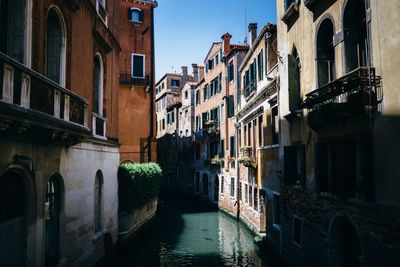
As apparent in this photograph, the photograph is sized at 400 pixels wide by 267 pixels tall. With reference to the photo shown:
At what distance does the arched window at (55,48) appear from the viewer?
29.1ft

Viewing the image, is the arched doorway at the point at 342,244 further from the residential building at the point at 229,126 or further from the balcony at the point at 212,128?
the balcony at the point at 212,128

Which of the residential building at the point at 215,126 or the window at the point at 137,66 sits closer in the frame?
the window at the point at 137,66

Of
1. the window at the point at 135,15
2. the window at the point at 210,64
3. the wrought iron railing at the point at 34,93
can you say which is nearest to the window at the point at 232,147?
the window at the point at 210,64

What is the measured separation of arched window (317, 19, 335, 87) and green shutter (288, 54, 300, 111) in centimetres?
124

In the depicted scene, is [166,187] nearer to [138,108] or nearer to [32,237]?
[138,108]

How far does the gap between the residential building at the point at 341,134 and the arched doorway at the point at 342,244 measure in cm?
2

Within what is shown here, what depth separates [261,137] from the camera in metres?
17.1

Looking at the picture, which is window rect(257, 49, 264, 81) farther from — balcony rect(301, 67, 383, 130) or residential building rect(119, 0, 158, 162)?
balcony rect(301, 67, 383, 130)

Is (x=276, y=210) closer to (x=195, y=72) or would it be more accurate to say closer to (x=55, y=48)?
(x=55, y=48)

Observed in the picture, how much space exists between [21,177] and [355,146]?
6787mm

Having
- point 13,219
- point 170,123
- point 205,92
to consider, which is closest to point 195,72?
point 170,123

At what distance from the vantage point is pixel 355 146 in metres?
8.01

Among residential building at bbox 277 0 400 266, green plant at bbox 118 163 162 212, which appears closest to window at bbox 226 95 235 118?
A: green plant at bbox 118 163 162 212

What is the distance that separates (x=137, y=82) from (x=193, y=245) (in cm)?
1038
